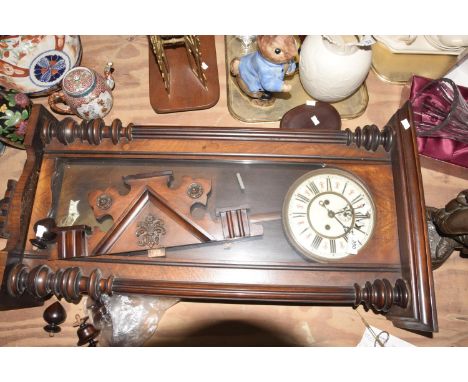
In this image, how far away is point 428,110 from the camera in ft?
4.24

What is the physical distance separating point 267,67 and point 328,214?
1.44ft

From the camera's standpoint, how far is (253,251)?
101 centimetres

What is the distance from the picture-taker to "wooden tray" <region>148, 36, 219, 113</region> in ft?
4.35

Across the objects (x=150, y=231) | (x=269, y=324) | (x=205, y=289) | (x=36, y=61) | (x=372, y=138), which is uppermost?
(x=36, y=61)

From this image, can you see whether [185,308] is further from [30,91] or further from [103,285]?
[30,91]

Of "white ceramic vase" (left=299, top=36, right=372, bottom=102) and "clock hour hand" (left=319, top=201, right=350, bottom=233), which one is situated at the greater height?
"white ceramic vase" (left=299, top=36, right=372, bottom=102)

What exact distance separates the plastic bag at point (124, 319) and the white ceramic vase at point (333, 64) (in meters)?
0.78

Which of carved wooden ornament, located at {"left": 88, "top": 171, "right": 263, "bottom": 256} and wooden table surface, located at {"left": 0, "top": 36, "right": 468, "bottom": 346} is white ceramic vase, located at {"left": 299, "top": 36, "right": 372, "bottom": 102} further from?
wooden table surface, located at {"left": 0, "top": 36, "right": 468, "bottom": 346}

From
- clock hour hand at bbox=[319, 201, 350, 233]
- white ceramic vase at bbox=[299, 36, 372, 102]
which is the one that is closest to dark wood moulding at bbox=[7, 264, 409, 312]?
clock hour hand at bbox=[319, 201, 350, 233]

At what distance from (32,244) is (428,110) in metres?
1.21

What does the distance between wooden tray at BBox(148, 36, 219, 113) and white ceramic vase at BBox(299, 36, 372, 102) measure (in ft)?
1.00

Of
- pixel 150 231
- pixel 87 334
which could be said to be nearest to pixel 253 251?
pixel 150 231

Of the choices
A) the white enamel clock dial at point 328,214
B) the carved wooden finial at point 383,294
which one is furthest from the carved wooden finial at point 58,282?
the carved wooden finial at point 383,294

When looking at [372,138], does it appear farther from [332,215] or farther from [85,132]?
[85,132]
